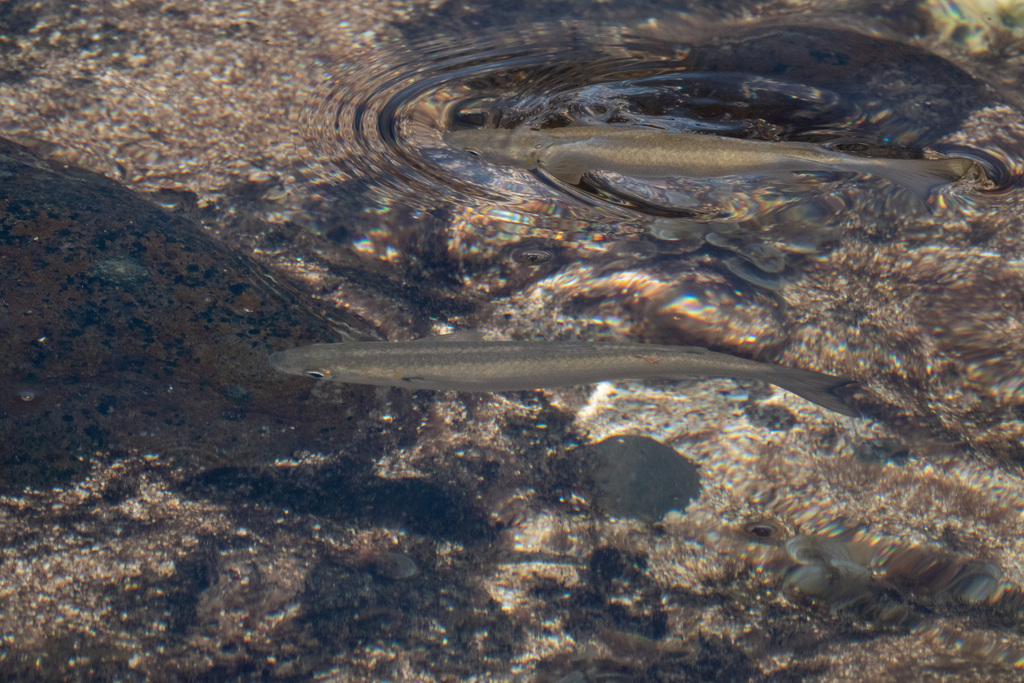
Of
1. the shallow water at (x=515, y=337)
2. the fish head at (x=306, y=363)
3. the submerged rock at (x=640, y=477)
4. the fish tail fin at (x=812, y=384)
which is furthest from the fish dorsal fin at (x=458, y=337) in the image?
the fish tail fin at (x=812, y=384)

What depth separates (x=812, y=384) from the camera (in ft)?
13.0

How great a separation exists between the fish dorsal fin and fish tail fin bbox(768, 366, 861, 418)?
73.1 inches

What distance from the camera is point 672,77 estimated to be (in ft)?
17.9

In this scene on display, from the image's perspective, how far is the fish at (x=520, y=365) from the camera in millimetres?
3812

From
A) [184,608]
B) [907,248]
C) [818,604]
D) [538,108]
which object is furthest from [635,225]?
[184,608]

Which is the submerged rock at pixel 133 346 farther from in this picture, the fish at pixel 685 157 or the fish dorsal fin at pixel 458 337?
the fish at pixel 685 157

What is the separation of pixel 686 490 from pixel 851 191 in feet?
8.60

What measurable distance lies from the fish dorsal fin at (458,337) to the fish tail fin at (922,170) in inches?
110

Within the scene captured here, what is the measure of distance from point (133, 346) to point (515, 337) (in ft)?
7.97

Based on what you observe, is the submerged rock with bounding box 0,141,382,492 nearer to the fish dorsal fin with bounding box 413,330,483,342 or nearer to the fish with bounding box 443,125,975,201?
the fish dorsal fin with bounding box 413,330,483,342

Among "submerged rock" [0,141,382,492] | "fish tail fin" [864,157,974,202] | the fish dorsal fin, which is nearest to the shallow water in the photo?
"submerged rock" [0,141,382,492]

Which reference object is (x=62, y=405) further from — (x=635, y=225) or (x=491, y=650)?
(x=635, y=225)

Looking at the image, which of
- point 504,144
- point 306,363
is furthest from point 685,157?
point 306,363

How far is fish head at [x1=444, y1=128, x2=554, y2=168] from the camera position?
4977 millimetres
